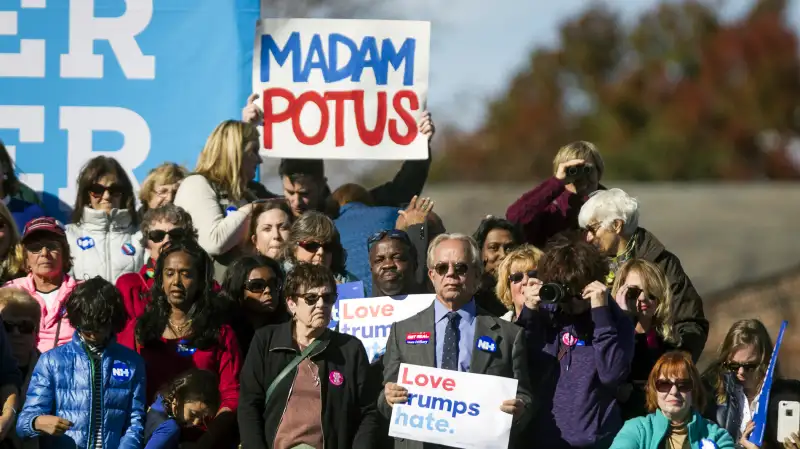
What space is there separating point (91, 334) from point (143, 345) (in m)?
0.45

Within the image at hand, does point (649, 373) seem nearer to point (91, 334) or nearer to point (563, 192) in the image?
point (563, 192)

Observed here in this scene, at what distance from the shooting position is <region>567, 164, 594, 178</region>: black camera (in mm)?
10680

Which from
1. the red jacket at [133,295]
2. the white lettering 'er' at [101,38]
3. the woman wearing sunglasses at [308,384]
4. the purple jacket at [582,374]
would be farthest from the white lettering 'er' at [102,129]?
the purple jacket at [582,374]

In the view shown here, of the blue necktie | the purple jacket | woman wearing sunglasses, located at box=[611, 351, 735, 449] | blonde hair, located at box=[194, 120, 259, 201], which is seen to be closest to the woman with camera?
the purple jacket

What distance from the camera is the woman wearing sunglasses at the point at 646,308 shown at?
368 inches

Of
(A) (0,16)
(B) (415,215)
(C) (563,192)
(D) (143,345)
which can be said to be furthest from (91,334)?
(A) (0,16)

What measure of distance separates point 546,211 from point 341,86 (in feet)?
6.25

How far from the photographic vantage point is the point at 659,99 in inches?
1569

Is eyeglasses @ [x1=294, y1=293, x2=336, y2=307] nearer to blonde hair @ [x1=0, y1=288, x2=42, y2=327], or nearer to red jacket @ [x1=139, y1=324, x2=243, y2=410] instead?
red jacket @ [x1=139, y1=324, x2=243, y2=410]

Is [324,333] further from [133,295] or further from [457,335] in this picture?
[133,295]

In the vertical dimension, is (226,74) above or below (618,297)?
above

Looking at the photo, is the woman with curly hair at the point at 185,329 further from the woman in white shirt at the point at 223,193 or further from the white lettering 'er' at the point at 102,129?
the white lettering 'er' at the point at 102,129

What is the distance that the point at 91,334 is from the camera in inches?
356

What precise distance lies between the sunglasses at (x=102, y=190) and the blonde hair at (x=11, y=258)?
60 cm
